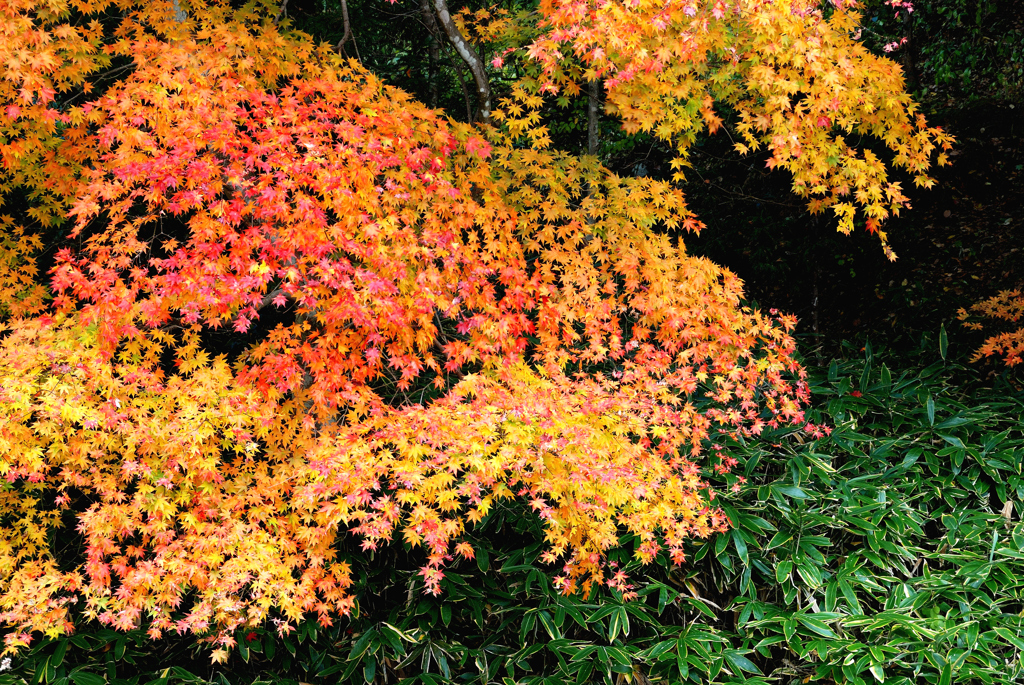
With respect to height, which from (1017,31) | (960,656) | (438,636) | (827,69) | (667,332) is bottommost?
(438,636)

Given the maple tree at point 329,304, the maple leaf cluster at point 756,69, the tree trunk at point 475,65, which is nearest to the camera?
the maple tree at point 329,304

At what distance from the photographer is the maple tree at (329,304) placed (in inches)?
159

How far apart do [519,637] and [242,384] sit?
220 cm

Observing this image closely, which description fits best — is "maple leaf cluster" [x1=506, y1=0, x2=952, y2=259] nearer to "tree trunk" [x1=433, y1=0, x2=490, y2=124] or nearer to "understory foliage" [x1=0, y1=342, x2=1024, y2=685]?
"tree trunk" [x1=433, y1=0, x2=490, y2=124]

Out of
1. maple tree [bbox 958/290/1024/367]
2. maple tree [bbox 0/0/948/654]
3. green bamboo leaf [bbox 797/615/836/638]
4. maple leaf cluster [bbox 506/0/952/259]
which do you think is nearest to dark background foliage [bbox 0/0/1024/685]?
green bamboo leaf [bbox 797/615/836/638]

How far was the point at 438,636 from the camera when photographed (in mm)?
4871

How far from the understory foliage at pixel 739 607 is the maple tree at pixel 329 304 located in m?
0.32

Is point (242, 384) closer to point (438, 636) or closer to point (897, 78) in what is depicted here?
point (438, 636)

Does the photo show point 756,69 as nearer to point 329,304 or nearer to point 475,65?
point 475,65

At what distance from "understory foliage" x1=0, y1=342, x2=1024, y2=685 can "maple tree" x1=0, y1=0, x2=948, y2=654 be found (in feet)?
1.05

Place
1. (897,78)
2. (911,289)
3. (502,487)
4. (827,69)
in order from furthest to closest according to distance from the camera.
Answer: (911,289), (897,78), (827,69), (502,487)

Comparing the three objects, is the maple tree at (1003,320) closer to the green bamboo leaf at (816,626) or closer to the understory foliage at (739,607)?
the understory foliage at (739,607)

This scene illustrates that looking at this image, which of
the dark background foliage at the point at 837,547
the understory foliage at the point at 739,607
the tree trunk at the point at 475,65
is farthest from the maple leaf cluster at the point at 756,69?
the understory foliage at the point at 739,607

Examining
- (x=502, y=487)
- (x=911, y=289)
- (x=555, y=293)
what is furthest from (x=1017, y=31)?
(x=502, y=487)
